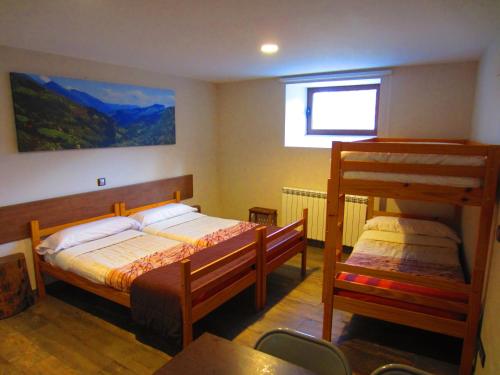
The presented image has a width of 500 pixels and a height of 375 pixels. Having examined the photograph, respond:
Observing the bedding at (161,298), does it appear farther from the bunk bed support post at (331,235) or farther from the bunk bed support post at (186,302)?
the bunk bed support post at (331,235)

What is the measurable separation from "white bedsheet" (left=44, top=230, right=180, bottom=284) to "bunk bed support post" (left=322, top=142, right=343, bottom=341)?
155 centimetres

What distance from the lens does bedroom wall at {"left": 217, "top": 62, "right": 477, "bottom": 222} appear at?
138 inches

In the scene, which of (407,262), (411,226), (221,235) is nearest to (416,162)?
(407,262)

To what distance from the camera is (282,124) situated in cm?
454

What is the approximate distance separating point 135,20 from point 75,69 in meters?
1.55

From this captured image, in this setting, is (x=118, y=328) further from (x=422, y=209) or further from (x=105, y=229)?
(x=422, y=209)

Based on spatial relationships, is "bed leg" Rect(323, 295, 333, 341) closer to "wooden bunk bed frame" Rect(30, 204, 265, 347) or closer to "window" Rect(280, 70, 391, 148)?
"wooden bunk bed frame" Rect(30, 204, 265, 347)

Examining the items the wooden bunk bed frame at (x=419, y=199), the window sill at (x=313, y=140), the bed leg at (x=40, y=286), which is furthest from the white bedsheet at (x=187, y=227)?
the wooden bunk bed frame at (x=419, y=199)

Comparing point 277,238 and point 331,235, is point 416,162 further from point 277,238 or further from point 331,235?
point 277,238

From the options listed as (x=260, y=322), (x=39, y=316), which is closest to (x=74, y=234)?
(x=39, y=316)

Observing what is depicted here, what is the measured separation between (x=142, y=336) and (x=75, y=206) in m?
1.54

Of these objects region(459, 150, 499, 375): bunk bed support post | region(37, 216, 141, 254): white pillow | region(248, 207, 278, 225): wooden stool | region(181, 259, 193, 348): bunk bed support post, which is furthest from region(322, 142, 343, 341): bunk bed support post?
region(248, 207, 278, 225): wooden stool

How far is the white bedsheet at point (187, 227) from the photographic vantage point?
3.45m

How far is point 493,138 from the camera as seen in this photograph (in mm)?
2324
